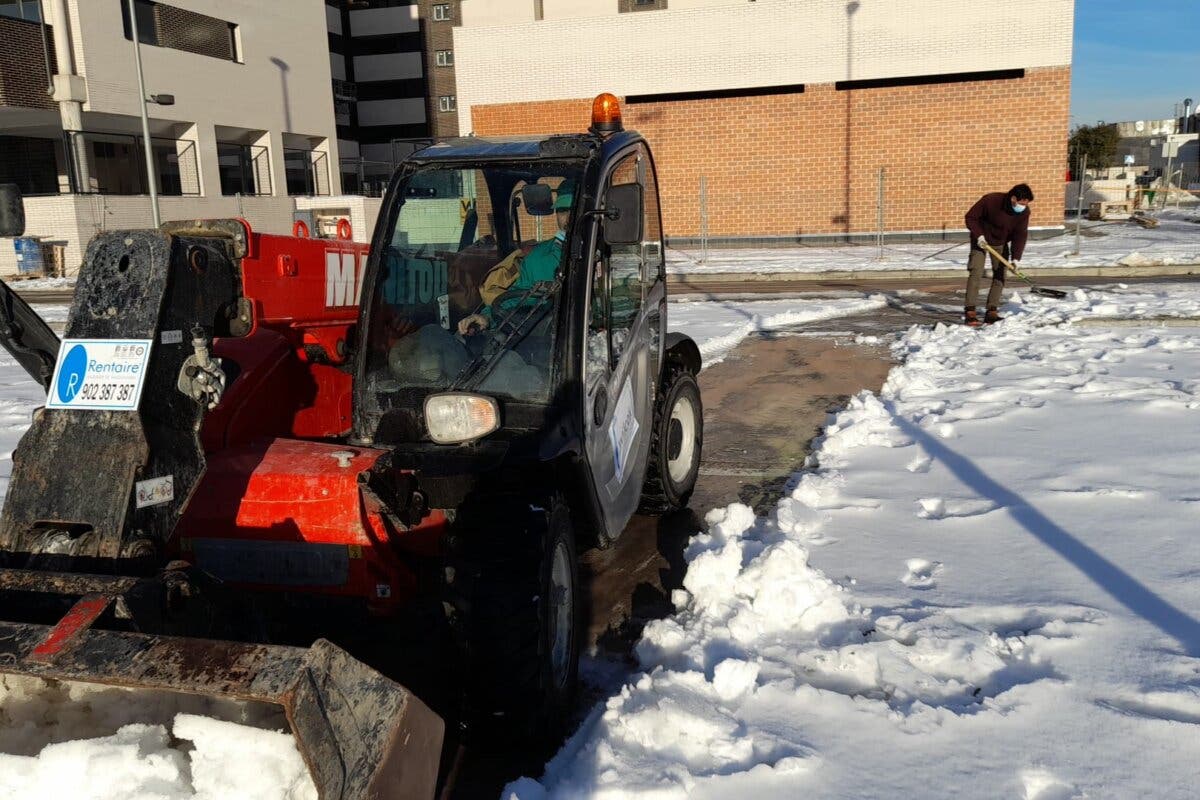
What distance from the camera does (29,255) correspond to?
27.0 m

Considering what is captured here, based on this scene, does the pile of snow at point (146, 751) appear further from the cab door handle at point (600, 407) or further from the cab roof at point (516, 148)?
the cab roof at point (516, 148)

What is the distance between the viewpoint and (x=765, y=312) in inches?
576

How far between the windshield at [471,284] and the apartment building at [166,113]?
952 inches

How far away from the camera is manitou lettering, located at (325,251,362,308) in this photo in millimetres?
4217

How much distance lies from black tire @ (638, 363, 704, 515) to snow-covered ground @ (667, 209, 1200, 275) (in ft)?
52.3

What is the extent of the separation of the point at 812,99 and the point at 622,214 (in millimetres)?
27692

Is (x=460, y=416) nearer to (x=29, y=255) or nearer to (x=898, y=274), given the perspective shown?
(x=898, y=274)

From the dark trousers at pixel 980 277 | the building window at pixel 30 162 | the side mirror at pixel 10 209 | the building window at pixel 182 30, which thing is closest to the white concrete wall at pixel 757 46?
the building window at pixel 182 30

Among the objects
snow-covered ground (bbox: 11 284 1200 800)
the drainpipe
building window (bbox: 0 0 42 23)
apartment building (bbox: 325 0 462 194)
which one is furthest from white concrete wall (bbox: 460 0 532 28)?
snow-covered ground (bbox: 11 284 1200 800)

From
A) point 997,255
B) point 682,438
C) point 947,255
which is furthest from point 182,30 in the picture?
point 682,438

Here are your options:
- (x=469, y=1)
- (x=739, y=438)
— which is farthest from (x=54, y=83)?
(x=739, y=438)

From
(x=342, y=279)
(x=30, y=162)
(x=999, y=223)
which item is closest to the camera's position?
(x=342, y=279)

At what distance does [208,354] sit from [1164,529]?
4434 millimetres

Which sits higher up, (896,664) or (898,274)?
(898,274)
